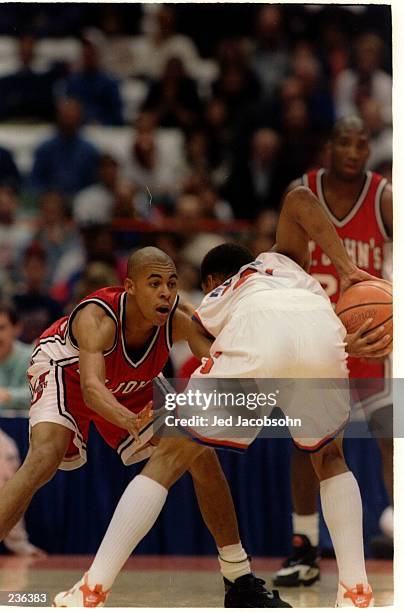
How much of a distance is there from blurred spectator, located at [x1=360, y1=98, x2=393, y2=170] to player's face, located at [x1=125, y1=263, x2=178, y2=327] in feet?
3.15

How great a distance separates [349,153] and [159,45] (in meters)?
0.90

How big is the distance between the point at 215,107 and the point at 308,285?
0.86 meters

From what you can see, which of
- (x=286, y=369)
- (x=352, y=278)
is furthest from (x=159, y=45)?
(x=286, y=369)

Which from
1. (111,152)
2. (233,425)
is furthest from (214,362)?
(111,152)

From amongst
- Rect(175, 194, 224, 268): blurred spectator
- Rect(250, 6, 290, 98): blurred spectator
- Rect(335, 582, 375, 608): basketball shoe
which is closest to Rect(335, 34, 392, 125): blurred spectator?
Rect(250, 6, 290, 98): blurred spectator

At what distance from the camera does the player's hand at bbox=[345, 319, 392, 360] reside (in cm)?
420

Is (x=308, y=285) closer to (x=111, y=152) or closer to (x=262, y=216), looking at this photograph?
(x=262, y=216)

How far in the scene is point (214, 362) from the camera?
4121mm

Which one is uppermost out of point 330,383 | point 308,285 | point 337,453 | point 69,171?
point 69,171

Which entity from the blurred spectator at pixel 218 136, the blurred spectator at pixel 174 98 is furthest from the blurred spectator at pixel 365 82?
the blurred spectator at pixel 174 98

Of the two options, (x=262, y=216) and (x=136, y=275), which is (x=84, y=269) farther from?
(x=262, y=216)

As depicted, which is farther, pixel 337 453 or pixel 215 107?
pixel 215 107

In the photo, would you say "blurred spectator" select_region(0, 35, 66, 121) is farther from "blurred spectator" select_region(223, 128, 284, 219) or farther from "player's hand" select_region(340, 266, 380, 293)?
"player's hand" select_region(340, 266, 380, 293)

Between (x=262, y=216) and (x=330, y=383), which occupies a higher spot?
(x=262, y=216)
